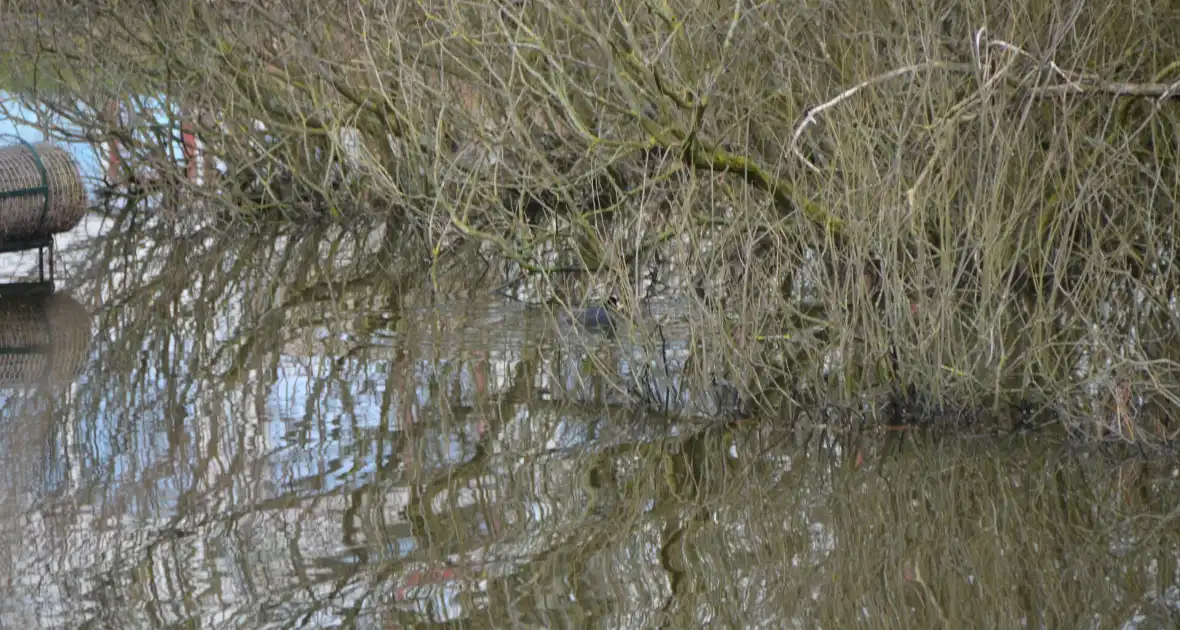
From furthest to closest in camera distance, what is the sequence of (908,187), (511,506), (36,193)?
(36,193) < (908,187) < (511,506)

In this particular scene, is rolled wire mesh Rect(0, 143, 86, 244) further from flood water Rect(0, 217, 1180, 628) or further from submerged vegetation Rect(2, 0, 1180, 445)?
submerged vegetation Rect(2, 0, 1180, 445)

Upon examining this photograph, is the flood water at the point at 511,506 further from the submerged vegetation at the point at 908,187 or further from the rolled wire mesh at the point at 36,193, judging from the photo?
the rolled wire mesh at the point at 36,193

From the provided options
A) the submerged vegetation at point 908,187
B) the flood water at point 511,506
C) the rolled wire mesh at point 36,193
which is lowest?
the flood water at point 511,506

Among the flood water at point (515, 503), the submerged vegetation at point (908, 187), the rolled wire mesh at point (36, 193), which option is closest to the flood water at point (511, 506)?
the flood water at point (515, 503)

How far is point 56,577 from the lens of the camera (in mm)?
5527

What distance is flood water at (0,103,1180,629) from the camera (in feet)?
17.3

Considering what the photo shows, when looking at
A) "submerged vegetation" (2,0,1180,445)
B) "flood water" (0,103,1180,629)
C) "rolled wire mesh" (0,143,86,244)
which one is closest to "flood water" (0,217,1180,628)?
"flood water" (0,103,1180,629)

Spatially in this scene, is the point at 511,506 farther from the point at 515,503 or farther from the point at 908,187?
the point at 908,187

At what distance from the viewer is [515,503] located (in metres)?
6.45

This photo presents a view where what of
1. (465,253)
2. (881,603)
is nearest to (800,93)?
(881,603)

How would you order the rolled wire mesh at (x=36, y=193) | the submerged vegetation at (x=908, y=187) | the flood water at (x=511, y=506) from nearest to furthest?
the flood water at (x=511, y=506)
the submerged vegetation at (x=908, y=187)
the rolled wire mesh at (x=36, y=193)

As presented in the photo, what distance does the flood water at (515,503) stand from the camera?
527cm

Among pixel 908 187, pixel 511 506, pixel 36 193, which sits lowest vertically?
pixel 511 506

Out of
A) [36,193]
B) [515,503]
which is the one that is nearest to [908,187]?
[515,503]
